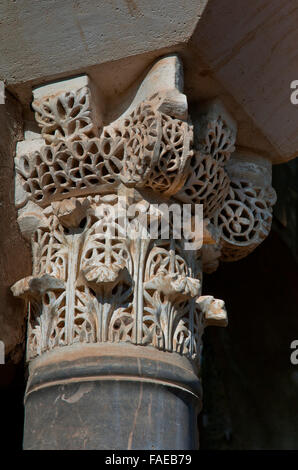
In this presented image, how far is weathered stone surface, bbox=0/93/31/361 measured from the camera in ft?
12.4

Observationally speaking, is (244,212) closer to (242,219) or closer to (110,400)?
(242,219)

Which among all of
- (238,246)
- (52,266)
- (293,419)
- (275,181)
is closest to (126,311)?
(52,266)

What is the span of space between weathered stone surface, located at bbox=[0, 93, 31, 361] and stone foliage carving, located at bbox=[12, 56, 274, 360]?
51 millimetres

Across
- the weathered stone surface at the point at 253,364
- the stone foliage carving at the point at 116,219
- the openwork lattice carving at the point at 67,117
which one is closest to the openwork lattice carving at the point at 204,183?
the stone foliage carving at the point at 116,219

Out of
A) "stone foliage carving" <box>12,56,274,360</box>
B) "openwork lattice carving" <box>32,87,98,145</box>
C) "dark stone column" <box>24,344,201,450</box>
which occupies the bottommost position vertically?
"dark stone column" <box>24,344,201,450</box>

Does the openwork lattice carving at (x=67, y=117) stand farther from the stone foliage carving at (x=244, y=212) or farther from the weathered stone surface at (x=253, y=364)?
the weathered stone surface at (x=253, y=364)

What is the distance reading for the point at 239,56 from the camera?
12.0ft

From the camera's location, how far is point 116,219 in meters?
3.52

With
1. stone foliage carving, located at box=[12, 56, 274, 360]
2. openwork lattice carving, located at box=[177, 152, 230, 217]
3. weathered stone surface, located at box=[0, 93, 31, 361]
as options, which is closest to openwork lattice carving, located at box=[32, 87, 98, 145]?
stone foliage carving, located at box=[12, 56, 274, 360]

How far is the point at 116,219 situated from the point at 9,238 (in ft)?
1.57

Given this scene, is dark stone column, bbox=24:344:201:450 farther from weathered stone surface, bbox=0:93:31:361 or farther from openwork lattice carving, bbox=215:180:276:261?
openwork lattice carving, bbox=215:180:276:261

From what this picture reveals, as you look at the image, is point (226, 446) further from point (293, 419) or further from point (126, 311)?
point (126, 311)

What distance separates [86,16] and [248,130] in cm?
79

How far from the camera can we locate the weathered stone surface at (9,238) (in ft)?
12.4
